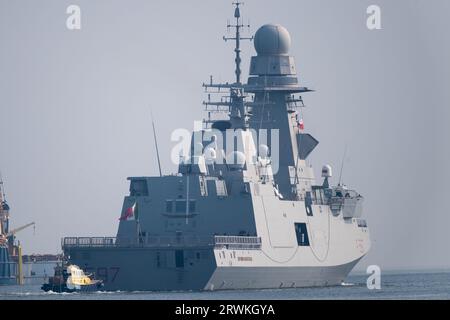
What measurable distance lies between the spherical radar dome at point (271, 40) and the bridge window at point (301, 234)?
1029 centimetres

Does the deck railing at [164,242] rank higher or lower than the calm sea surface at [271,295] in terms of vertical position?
higher

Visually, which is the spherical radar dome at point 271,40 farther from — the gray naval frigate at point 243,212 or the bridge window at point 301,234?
the bridge window at point 301,234

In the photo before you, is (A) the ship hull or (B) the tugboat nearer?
(A) the ship hull

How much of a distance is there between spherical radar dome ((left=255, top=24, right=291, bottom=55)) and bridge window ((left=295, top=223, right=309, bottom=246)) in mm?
10288

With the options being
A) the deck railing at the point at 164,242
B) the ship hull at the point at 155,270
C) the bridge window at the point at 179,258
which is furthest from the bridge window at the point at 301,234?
the bridge window at the point at 179,258

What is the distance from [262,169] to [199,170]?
5111 mm

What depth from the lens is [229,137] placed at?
67.1 m

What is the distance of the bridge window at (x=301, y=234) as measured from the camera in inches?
2731

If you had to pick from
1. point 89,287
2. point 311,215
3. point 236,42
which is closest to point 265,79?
point 236,42

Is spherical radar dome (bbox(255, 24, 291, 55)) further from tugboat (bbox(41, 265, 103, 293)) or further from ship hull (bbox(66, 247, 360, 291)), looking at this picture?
tugboat (bbox(41, 265, 103, 293))

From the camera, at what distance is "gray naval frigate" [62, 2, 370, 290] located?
6147cm

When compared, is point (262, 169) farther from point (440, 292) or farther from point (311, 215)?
point (440, 292)
